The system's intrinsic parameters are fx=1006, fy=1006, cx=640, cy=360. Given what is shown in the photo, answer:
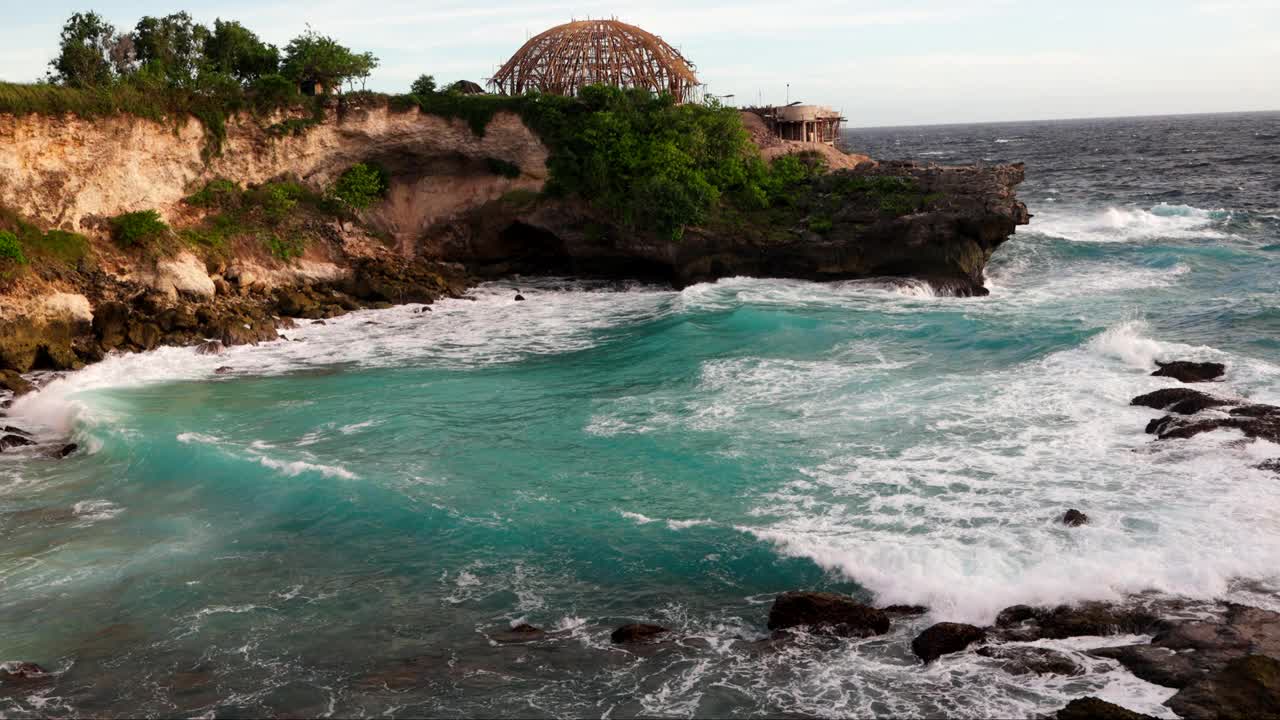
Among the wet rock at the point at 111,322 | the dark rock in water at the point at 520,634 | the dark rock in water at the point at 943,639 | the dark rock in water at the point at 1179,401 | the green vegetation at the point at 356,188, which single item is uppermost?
the green vegetation at the point at 356,188

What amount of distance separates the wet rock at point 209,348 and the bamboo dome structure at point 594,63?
17.9 metres

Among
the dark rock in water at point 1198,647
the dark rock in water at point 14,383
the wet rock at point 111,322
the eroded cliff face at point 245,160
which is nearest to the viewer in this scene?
the dark rock in water at point 1198,647

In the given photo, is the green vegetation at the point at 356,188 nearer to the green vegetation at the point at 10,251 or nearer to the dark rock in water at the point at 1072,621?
the green vegetation at the point at 10,251

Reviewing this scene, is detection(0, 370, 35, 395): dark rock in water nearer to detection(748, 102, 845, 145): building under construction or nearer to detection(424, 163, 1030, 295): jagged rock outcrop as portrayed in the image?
detection(424, 163, 1030, 295): jagged rock outcrop

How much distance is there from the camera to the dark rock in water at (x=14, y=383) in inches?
930

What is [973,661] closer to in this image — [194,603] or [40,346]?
[194,603]

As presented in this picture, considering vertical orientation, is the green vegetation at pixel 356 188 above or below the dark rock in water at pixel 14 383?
above

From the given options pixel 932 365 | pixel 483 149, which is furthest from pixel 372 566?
pixel 483 149

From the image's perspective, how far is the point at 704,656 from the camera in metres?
12.2

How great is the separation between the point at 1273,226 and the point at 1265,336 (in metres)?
23.6

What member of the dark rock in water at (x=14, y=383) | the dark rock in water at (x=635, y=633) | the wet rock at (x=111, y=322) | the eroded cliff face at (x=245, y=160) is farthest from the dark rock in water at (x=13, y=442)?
the dark rock in water at (x=635, y=633)

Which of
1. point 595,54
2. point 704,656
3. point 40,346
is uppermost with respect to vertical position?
point 595,54

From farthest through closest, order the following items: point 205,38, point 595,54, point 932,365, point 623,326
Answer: point 595,54
point 205,38
point 623,326
point 932,365

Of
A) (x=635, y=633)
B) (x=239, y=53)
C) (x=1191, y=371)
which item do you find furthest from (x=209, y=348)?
(x=1191, y=371)
